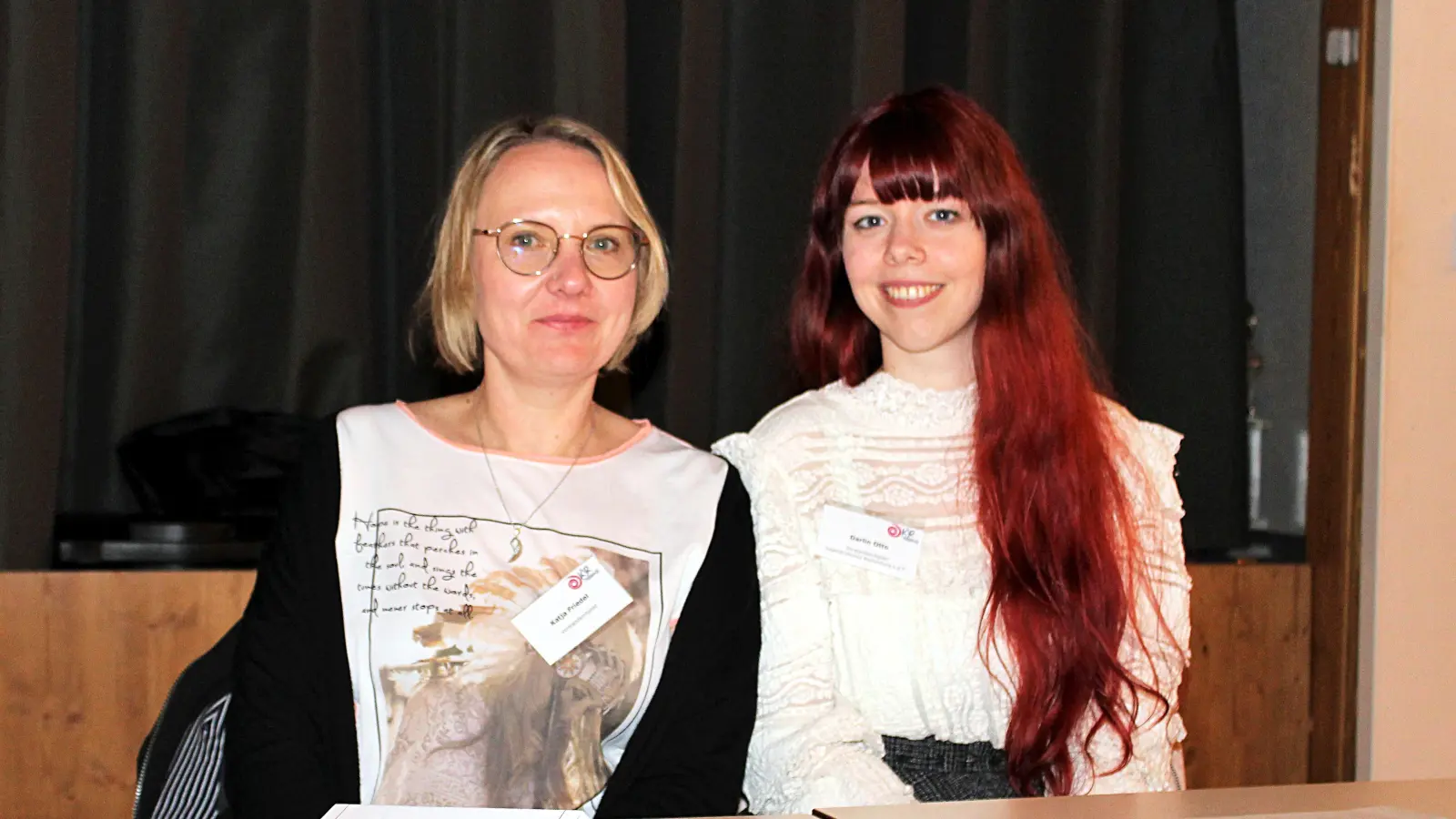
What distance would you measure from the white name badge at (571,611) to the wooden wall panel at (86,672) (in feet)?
2.40

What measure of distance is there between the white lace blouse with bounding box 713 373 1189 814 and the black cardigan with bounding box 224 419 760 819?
7 centimetres

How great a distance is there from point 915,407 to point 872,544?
0.23 metres

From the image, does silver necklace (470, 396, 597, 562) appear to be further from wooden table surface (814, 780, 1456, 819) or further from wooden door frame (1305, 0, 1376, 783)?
wooden door frame (1305, 0, 1376, 783)

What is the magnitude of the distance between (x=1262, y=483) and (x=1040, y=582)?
167 centimetres

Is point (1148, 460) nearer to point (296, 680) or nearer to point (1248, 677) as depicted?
point (1248, 677)

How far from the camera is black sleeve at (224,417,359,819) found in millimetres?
1766

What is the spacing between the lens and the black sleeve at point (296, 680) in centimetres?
177

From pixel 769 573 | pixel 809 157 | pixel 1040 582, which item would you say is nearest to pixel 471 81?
pixel 809 157

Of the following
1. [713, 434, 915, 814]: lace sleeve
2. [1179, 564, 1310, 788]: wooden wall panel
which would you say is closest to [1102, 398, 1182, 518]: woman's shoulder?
[713, 434, 915, 814]: lace sleeve

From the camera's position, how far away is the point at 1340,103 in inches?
120

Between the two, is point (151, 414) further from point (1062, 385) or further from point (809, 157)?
point (1062, 385)

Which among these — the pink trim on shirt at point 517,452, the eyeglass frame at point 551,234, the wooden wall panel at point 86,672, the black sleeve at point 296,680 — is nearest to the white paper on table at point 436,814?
the black sleeve at point 296,680

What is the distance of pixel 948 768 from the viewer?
1949 mm

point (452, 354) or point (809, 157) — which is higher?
point (809, 157)
